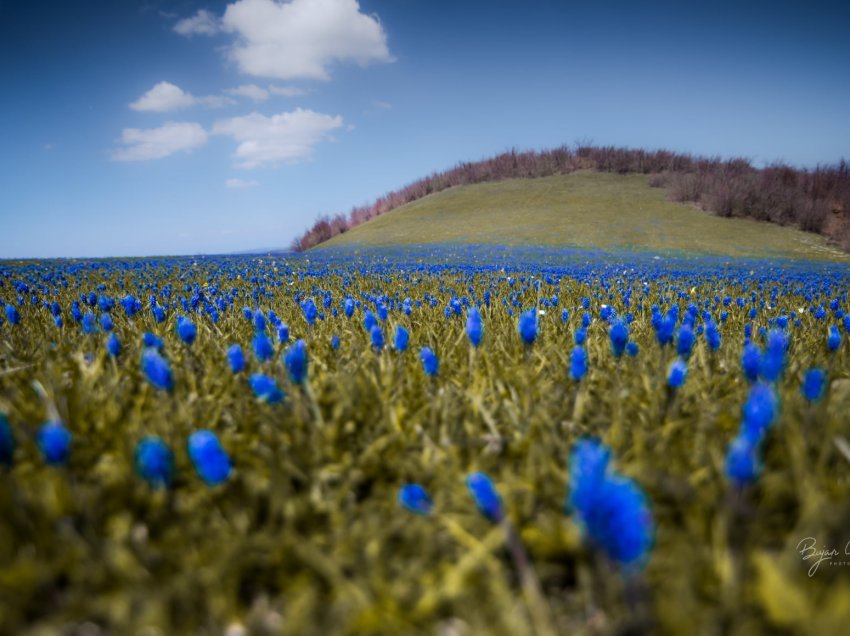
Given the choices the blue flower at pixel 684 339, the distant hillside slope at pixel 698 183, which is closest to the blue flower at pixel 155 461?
the blue flower at pixel 684 339

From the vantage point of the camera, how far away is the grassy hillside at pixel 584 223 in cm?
3453

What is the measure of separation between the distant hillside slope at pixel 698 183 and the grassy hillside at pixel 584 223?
93.6 inches

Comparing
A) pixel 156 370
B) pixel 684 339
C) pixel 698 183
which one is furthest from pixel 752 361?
pixel 698 183

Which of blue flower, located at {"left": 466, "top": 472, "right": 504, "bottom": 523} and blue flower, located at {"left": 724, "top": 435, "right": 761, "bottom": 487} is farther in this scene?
blue flower, located at {"left": 466, "top": 472, "right": 504, "bottom": 523}

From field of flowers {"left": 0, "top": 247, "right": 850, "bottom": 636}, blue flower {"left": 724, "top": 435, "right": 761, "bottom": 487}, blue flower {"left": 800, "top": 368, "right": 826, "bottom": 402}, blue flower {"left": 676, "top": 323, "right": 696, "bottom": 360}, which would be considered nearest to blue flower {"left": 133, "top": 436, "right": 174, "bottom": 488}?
field of flowers {"left": 0, "top": 247, "right": 850, "bottom": 636}

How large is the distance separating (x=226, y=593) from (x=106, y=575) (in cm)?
37

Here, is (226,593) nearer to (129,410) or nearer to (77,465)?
(77,465)

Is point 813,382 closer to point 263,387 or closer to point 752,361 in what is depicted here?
point 752,361

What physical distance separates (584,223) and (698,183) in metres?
17.9

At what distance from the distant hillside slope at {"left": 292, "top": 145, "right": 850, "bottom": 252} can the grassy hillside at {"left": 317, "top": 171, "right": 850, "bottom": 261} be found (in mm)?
2377

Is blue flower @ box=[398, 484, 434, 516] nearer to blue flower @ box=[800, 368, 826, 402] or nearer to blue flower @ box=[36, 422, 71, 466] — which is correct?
blue flower @ box=[36, 422, 71, 466]

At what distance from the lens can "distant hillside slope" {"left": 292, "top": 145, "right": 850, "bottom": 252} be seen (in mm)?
43094

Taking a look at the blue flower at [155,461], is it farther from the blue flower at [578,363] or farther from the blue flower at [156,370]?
the blue flower at [578,363]

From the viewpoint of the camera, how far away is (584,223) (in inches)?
1612
